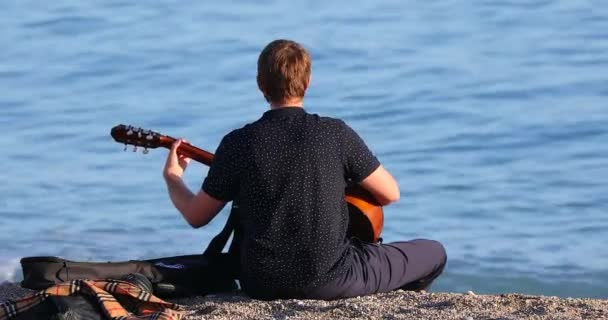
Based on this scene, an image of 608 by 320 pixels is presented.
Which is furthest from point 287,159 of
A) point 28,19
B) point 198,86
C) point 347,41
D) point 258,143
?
point 28,19

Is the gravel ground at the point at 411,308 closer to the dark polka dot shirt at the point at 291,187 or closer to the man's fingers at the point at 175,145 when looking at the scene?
the dark polka dot shirt at the point at 291,187

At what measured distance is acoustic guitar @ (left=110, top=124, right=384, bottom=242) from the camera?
535cm

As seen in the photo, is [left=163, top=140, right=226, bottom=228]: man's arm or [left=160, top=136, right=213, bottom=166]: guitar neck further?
[left=160, top=136, right=213, bottom=166]: guitar neck

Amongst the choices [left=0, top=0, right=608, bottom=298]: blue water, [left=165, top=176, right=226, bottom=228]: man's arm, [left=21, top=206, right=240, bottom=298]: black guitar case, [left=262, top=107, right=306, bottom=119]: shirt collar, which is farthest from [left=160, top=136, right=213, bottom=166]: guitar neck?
[left=0, top=0, right=608, bottom=298]: blue water

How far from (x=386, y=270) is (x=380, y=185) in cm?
36

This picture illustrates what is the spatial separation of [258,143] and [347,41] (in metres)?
8.82

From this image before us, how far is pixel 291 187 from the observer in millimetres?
5047

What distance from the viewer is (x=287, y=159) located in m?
5.04

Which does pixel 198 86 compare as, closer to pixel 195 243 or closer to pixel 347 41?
pixel 347 41

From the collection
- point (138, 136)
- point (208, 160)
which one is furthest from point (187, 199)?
point (138, 136)

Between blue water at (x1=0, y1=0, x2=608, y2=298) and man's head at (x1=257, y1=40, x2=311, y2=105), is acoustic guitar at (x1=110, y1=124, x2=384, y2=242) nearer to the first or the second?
man's head at (x1=257, y1=40, x2=311, y2=105)

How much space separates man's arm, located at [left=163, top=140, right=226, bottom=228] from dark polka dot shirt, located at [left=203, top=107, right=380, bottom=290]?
0.05 m

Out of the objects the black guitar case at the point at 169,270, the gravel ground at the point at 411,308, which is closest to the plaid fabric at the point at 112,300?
the gravel ground at the point at 411,308

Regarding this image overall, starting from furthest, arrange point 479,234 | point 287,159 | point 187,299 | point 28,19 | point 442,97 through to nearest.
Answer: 1. point 28,19
2. point 442,97
3. point 479,234
4. point 187,299
5. point 287,159
